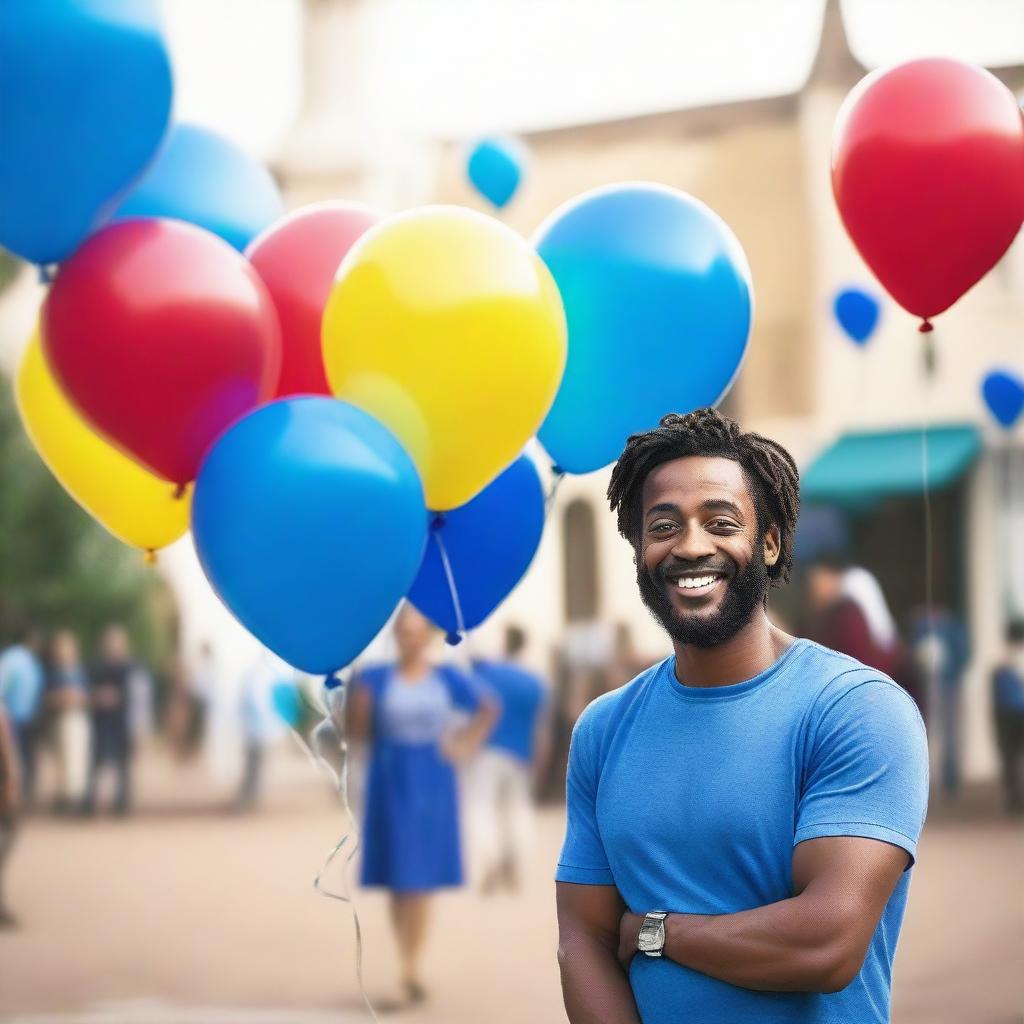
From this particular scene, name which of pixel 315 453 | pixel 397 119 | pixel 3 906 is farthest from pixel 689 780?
pixel 397 119

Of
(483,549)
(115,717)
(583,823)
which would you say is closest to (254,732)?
(115,717)

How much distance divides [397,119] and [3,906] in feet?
27.0

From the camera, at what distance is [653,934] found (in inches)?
70.3

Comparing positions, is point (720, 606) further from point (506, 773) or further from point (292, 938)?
point (292, 938)

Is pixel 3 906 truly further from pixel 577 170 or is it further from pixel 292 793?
pixel 577 170

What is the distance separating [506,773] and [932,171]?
4.97 m

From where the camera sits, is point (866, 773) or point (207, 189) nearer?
point (866, 773)

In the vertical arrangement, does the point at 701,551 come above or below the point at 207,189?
below

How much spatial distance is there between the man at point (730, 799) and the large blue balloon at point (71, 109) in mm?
986

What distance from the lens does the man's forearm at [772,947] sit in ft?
5.54

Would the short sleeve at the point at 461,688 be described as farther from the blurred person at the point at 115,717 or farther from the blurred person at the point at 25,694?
the blurred person at the point at 115,717

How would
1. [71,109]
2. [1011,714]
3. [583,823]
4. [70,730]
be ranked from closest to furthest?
[583,823] < [71,109] < [1011,714] < [70,730]

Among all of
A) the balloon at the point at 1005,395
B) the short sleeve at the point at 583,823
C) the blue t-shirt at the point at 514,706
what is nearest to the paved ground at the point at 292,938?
the blue t-shirt at the point at 514,706

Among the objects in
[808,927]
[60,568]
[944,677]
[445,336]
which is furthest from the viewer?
[60,568]
